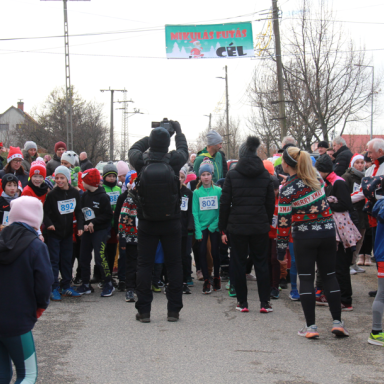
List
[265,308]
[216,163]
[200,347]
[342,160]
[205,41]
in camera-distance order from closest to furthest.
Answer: [200,347], [265,308], [216,163], [342,160], [205,41]

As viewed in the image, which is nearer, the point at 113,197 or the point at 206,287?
the point at 206,287

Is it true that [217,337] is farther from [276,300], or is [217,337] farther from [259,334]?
[276,300]

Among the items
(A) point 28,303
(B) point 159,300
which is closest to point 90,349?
(A) point 28,303

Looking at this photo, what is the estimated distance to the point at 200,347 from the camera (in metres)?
5.06

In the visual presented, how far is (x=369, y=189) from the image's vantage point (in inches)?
236

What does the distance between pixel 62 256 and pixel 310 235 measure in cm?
398

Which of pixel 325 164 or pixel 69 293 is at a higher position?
pixel 325 164

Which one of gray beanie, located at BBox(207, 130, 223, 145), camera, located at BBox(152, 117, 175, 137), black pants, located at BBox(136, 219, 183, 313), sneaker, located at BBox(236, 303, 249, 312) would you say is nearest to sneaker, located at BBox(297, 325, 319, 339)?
sneaker, located at BBox(236, 303, 249, 312)

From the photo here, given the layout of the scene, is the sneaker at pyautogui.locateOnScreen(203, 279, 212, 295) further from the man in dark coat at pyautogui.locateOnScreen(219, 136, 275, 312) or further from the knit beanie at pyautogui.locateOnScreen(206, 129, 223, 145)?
the knit beanie at pyautogui.locateOnScreen(206, 129, 223, 145)

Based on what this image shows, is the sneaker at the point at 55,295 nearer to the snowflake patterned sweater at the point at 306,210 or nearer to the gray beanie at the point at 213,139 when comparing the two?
the snowflake patterned sweater at the point at 306,210

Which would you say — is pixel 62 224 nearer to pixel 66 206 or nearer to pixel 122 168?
pixel 66 206

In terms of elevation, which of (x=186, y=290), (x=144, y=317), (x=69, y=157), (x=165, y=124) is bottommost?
(x=186, y=290)

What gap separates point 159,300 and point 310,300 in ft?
8.78

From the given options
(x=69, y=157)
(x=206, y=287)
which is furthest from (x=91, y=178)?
(x=206, y=287)
